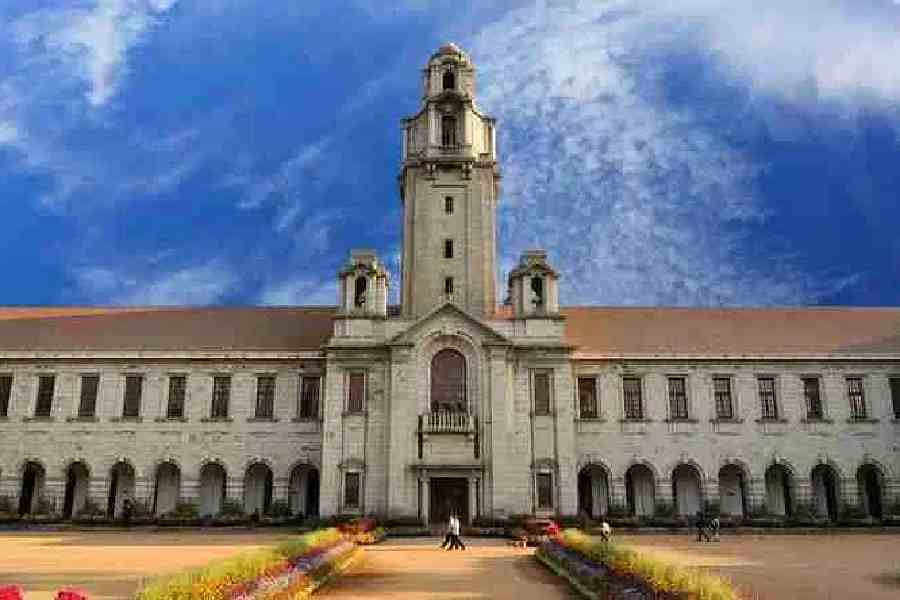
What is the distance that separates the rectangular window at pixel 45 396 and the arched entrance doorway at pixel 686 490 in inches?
1422

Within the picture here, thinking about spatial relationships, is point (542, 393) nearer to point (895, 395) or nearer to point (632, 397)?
point (632, 397)

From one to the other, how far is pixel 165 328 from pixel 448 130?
70.3ft

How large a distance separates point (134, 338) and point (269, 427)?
10581 mm

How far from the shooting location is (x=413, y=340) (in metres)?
44.2

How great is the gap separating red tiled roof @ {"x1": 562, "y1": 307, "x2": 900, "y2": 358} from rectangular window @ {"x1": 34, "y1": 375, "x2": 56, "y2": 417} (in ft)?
100.0

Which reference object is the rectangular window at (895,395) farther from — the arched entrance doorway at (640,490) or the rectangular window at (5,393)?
the rectangular window at (5,393)

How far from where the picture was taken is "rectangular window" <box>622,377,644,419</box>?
45.8 meters

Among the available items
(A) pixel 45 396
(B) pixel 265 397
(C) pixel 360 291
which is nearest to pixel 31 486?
A: (A) pixel 45 396

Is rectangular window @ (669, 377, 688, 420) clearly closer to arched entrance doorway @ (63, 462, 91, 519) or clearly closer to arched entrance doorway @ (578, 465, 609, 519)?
arched entrance doorway @ (578, 465, 609, 519)

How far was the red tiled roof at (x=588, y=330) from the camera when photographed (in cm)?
4738

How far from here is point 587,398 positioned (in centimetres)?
4597

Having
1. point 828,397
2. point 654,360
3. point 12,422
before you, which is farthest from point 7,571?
point 828,397

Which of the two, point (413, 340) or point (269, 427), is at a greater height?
point (413, 340)

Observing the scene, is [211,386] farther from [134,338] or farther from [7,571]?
[7,571]
